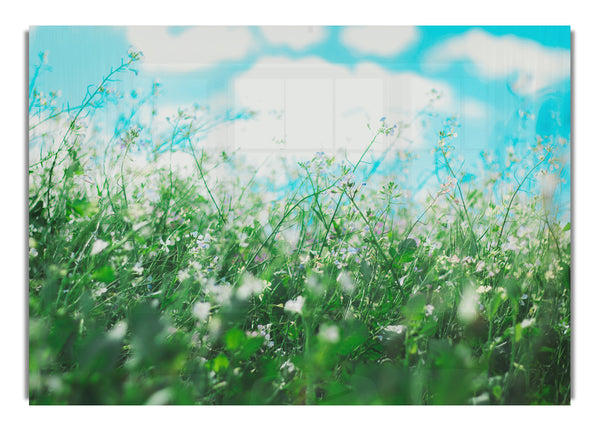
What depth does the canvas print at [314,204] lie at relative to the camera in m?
2.05

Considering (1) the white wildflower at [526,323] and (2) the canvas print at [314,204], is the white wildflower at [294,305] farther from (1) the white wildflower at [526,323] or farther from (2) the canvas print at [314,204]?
(1) the white wildflower at [526,323]

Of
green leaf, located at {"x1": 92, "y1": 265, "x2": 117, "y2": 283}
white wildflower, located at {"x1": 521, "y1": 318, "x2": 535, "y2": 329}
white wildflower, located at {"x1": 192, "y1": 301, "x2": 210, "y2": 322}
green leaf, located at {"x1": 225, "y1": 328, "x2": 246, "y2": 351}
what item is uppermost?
green leaf, located at {"x1": 92, "y1": 265, "x2": 117, "y2": 283}

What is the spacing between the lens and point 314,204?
212cm

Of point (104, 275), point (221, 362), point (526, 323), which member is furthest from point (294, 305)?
point (526, 323)

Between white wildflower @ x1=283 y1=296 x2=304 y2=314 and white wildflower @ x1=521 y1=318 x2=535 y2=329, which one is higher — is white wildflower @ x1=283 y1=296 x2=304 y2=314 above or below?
above

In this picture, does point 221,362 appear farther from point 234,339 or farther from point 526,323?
point 526,323

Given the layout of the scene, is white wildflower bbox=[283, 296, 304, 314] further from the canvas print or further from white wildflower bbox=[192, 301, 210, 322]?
white wildflower bbox=[192, 301, 210, 322]

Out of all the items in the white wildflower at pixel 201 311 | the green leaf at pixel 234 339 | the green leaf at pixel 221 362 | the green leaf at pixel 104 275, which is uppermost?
the green leaf at pixel 104 275

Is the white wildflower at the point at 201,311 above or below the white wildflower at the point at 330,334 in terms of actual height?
above

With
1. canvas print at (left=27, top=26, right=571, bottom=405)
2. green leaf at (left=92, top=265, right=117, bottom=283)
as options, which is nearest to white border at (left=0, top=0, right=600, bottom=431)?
canvas print at (left=27, top=26, right=571, bottom=405)

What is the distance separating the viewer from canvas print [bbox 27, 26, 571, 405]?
205 cm
